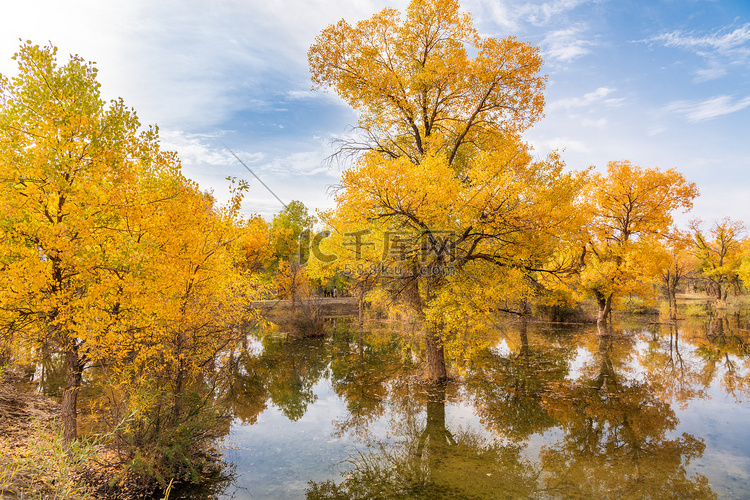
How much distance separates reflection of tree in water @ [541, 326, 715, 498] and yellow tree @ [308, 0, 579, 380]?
3.92 meters

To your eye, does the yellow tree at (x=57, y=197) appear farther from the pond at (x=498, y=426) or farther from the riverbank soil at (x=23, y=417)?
the pond at (x=498, y=426)

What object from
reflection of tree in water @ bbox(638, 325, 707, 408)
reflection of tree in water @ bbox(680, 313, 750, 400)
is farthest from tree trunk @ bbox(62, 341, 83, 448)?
reflection of tree in water @ bbox(680, 313, 750, 400)

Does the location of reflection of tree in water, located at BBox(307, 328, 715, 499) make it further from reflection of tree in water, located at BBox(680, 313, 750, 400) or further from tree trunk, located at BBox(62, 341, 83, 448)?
tree trunk, located at BBox(62, 341, 83, 448)

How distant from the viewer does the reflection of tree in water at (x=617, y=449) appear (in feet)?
22.1

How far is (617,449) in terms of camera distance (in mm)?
8305

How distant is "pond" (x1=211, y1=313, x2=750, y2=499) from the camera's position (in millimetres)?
7062

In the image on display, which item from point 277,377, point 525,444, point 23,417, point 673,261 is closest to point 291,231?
point 277,377

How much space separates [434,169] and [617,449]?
26.1 ft

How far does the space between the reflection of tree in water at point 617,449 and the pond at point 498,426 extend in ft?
0.12

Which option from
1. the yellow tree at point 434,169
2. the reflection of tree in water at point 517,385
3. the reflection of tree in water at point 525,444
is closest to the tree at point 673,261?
the reflection of tree in water at point 517,385

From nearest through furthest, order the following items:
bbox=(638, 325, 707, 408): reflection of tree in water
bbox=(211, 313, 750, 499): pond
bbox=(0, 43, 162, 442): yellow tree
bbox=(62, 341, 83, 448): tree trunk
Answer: bbox=(0, 43, 162, 442): yellow tree < bbox=(211, 313, 750, 499): pond < bbox=(62, 341, 83, 448): tree trunk < bbox=(638, 325, 707, 408): reflection of tree in water

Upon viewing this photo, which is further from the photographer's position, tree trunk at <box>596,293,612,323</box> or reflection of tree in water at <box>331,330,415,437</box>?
tree trunk at <box>596,293,612,323</box>

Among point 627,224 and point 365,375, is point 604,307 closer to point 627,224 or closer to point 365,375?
point 627,224

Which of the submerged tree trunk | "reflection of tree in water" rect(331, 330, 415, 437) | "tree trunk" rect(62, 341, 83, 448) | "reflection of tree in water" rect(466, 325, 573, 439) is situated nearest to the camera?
"tree trunk" rect(62, 341, 83, 448)
